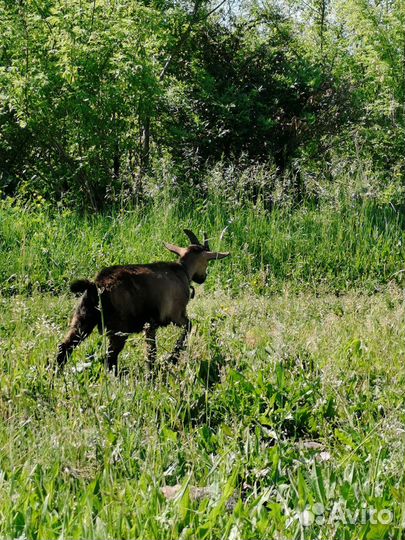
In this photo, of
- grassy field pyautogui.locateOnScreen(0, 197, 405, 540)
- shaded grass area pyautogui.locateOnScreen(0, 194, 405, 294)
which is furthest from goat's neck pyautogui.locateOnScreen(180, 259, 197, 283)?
shaded grass area pyautogui.locateOnScreen(0, 194, 405, 294)

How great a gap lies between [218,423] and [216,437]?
1.77 ft

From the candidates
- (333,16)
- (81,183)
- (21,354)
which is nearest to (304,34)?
(333,16)

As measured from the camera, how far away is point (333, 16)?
63.6 feet

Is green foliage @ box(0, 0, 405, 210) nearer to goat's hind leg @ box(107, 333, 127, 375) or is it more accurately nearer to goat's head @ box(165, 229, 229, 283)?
goat's head @ box(165, 229, 229, 283)

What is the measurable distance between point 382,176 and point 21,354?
10814 millimetres

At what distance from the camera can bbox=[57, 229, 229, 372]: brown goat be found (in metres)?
5.35

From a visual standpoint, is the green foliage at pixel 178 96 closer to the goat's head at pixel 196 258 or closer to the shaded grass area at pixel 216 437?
the goat's head at pixel 196 258

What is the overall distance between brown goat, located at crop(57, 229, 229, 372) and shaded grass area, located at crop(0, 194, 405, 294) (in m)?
2.13

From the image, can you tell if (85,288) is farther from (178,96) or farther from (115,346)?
(178,96)

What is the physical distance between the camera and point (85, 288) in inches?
204

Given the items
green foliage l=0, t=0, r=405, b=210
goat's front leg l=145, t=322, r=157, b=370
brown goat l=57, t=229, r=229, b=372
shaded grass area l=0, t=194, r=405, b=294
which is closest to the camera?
brown goat l=57, t=229, r=229, b=372

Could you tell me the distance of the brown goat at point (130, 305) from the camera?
5352 millimetres

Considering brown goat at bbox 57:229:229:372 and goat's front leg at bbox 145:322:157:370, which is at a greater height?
brown goat at bbox 57:229:229:372

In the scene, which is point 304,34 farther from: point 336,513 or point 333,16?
point 336,513
